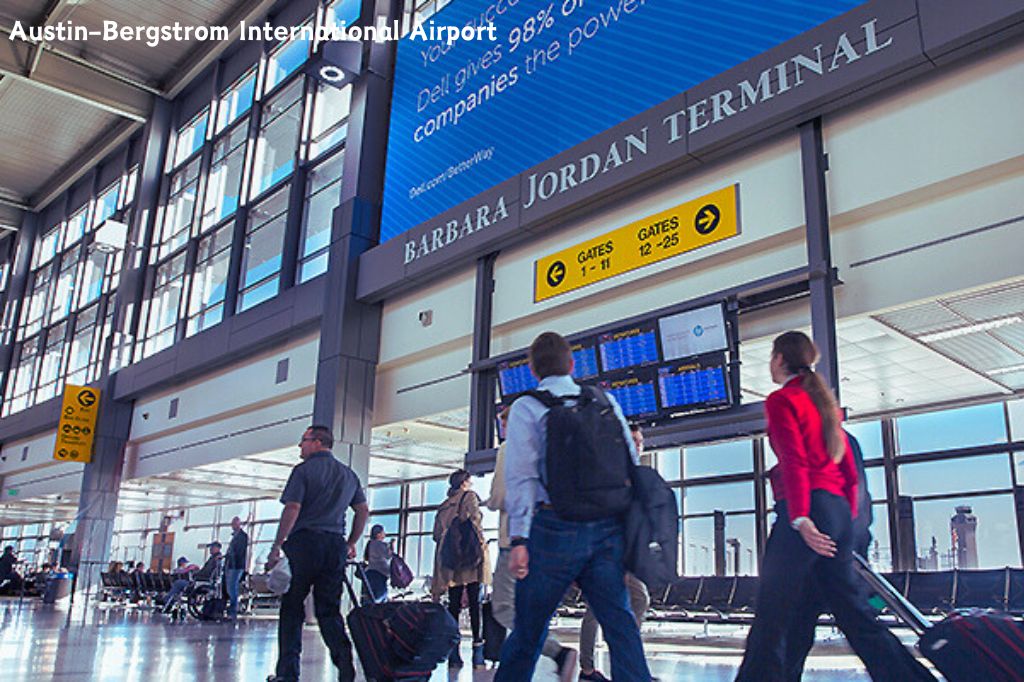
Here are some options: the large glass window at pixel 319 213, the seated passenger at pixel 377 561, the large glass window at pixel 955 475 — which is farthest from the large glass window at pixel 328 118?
the large glass window at pixel 955 475

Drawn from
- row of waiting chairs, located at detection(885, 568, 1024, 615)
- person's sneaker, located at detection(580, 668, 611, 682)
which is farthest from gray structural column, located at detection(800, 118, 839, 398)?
row of waiting chairs, located at detection(885, 568, 1024, 615)

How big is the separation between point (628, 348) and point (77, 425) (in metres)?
14.1

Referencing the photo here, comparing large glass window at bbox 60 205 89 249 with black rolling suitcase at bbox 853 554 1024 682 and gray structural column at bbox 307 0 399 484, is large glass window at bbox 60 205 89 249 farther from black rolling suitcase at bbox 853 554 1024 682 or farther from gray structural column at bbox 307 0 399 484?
black rolling suitcase at bbox 853 554 1024 682

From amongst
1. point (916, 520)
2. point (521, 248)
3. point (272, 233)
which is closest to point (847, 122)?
point (521, 248)

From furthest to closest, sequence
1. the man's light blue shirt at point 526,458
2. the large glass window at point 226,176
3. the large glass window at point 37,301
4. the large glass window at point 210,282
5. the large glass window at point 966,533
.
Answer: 1. the large glass window at point 37,301
2. the large glass window at point 226,176
3. the large glass window at point 210,282
4. the large glass window at point 966,533
5. the man's light blue shirt at point 526,458

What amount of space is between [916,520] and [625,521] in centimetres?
1068

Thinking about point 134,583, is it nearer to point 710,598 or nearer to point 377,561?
point 377,561

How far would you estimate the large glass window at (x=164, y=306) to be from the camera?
17.2 meters

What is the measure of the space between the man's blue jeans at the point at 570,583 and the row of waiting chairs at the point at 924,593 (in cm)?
534

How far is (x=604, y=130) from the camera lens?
796 cm

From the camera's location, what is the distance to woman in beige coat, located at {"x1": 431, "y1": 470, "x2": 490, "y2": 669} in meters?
5.73

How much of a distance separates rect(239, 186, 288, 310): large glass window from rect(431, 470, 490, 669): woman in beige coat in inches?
350

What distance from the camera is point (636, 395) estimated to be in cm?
688

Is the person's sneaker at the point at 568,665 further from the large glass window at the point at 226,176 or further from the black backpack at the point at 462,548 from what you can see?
the large glass window at the point at 226,176
